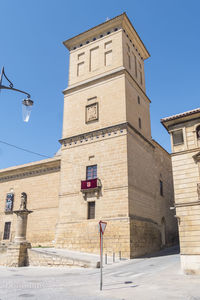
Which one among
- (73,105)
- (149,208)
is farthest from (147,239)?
(73,105)

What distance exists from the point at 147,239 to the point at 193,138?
11.0 m

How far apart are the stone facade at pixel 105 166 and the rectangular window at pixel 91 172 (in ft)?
1.22

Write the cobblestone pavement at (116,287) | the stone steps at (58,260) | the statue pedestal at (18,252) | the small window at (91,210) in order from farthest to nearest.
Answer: the small window at (91,210)
the statue pedestal at (18,252)
the stone steps at (58,260)
the cobblestone pavement at (116,287)

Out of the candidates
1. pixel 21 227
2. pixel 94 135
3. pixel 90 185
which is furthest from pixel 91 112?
pixel 21 227

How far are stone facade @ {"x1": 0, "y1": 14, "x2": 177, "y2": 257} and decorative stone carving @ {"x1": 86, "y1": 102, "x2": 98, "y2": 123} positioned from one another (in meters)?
0.10

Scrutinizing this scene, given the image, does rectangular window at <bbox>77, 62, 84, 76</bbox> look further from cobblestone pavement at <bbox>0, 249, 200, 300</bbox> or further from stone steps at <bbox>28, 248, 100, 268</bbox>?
cobblestone pavement at <bbox>0, 249, 200, 300</bbox>

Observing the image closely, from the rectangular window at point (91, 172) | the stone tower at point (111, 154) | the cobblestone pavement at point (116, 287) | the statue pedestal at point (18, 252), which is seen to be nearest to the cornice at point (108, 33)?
the stone tower at point (111, 154)

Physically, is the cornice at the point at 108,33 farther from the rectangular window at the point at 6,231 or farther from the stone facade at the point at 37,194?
the rectangular window at the point at 6,231

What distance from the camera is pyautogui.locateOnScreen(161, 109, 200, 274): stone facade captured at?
13164 mm

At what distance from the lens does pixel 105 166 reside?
22.1 metres

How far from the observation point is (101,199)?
21281mm

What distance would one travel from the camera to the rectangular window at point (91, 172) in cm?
2261

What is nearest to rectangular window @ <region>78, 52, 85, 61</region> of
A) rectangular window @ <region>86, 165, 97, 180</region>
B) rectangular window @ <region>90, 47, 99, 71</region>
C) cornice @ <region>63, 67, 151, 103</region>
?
rectangular window @ <region>90, 47, 99, 71</region>

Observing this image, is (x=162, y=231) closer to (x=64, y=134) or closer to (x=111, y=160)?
(x=111, y=160)
